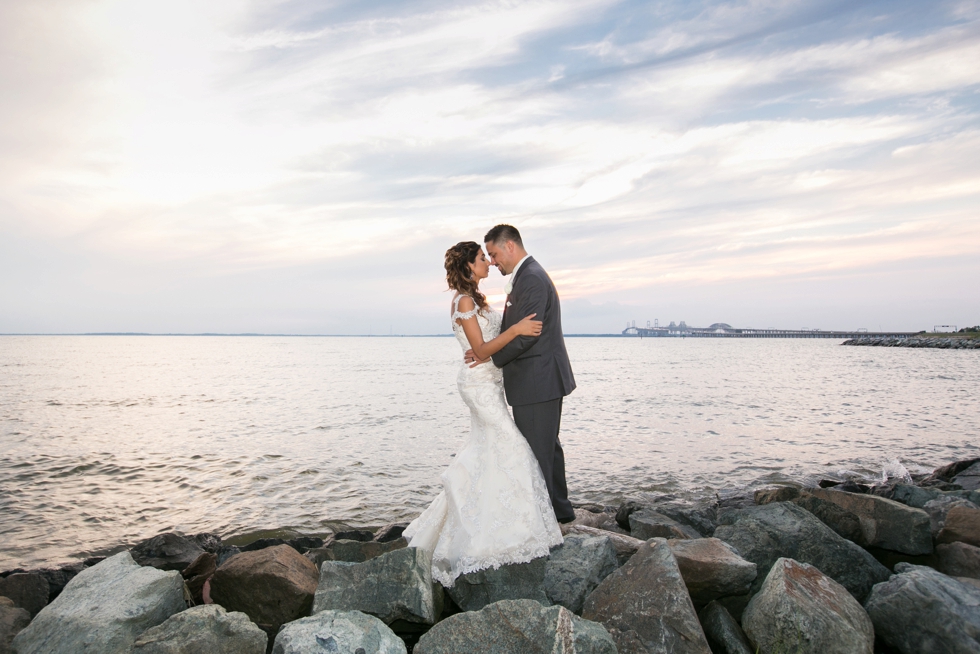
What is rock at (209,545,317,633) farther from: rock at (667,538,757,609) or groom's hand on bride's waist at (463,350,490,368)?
rock at (667,538,757,609)

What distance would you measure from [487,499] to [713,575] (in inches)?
72.1

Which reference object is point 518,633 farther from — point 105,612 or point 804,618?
point 105,612

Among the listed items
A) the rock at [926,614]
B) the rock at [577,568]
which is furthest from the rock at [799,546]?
the rock at [577,568]

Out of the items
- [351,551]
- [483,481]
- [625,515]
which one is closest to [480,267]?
[483,481]

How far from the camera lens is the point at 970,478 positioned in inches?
445

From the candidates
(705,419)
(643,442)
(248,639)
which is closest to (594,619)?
(248,639)

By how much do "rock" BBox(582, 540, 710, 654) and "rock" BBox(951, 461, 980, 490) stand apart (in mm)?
9471

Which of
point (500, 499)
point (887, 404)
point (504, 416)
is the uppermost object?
point (504, 416)

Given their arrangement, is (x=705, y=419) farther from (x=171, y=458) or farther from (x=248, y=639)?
(x=248, y=639)

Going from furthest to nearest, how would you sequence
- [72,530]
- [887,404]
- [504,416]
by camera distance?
[887,404]
[72,530]
[504,416]

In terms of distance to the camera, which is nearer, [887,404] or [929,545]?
[929,545]

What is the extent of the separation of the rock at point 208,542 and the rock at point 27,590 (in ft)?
6.52

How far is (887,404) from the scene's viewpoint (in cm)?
2573

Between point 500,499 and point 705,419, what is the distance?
1884 cm
